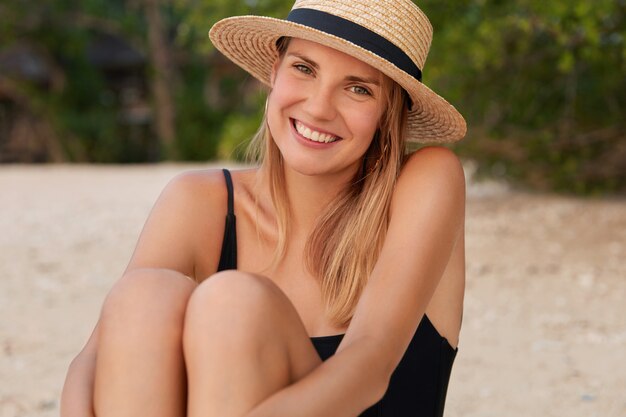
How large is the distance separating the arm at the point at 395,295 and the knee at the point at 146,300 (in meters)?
0.31

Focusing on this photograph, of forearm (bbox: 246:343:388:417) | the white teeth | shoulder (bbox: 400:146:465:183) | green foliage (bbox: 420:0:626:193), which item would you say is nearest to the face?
the white teeth

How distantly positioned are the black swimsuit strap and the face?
29 centimetres

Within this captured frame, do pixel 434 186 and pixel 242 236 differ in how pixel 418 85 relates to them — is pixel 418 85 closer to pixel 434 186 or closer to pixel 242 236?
pixel 434 186

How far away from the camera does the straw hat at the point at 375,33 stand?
2355 millimetres

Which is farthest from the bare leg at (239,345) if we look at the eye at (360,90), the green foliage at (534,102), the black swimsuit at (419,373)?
the green foliage at (534,102)

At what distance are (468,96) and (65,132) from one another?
1068 cm

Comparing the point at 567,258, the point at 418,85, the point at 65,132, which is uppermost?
the point at 418,85

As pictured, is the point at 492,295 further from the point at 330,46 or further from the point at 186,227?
the point at 330,46

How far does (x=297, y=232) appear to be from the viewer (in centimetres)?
274

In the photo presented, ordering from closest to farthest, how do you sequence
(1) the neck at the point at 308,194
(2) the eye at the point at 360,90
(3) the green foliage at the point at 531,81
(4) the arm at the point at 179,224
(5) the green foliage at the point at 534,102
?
(2) the eye at the point at 360,90 → (4) the arm at the point at 179,224 → (1) the neck at the point at 308,194 → (3) the green foliage at the point at 531,81 → (5) the green foliage at the point at 534,102

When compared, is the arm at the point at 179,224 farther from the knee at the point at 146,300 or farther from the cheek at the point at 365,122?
the cheek at the point at 365,122

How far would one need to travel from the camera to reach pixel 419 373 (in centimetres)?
250

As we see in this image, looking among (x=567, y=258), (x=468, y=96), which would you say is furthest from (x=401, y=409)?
(x=468, y=96)

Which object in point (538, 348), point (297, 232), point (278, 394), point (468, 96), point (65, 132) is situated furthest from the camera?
point (65, 132)
